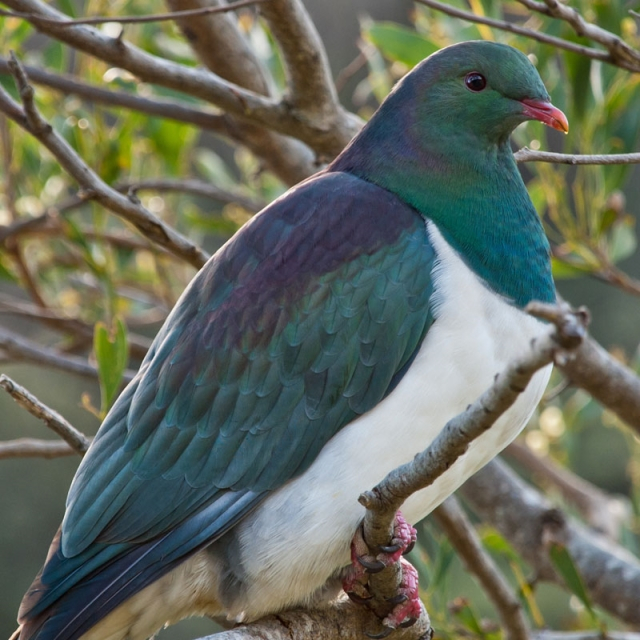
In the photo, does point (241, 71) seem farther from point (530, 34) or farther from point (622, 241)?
point (622, 241)

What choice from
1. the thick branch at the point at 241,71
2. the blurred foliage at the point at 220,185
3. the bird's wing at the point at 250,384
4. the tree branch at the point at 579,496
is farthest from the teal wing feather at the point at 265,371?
the tree branch at the point at 579,496

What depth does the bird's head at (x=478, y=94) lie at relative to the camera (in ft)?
8.43

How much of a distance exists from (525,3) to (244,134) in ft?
3.88

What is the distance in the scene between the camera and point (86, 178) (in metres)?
2.47

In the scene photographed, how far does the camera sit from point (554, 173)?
3.28 m

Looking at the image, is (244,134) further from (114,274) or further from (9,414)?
(9,414)

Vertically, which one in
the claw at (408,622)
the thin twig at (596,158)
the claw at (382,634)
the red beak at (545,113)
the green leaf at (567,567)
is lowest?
the green leaf at (567,567)

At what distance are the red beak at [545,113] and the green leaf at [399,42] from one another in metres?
0.74

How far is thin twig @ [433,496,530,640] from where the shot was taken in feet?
9.48

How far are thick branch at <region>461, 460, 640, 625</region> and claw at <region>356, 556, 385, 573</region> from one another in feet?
4.00

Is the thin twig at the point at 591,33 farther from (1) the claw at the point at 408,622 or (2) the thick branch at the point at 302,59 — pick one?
(1) the claw at the point at 408,622

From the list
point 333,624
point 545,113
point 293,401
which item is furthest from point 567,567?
point 545,113

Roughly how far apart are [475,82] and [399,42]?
0.72 meters

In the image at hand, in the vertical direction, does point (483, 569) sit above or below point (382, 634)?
below
